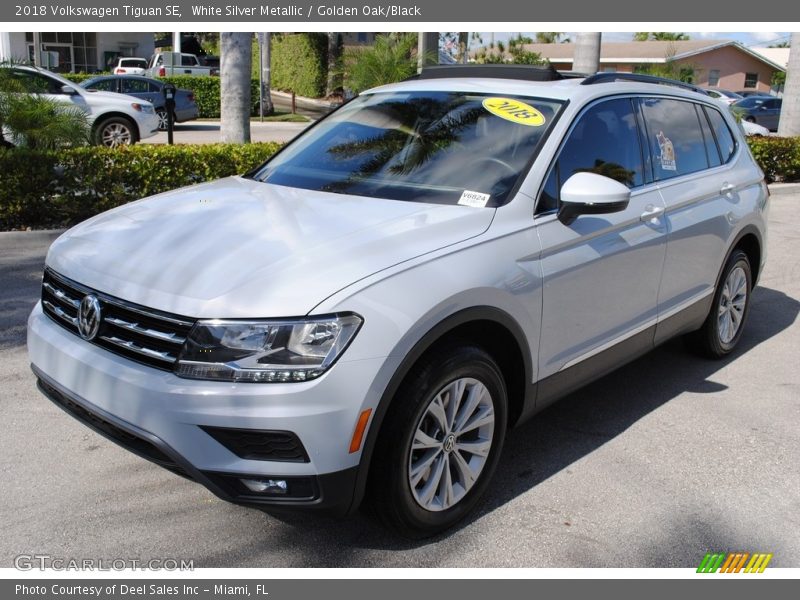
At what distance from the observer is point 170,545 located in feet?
10.8

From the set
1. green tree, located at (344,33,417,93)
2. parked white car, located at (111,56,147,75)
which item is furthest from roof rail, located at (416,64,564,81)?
parked white car, located at (111,56,147,75)

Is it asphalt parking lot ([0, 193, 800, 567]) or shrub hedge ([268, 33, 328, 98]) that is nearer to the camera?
asphalt parking lot ([0, 193, 800, 567])

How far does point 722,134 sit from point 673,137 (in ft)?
2.83

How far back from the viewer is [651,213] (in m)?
4.35

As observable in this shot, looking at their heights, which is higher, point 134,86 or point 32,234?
point 134,86

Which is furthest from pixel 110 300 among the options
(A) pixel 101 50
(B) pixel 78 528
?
(A) pixel 101 50

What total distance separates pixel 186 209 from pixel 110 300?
73 centimetres

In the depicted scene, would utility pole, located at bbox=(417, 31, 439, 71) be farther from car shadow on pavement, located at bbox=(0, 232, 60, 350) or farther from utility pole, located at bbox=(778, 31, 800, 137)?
utility pole, located at bbox=(778, 31, 800, 137)

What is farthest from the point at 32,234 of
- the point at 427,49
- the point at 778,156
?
the point at 778,156

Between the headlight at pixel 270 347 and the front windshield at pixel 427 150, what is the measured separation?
1.11 metres

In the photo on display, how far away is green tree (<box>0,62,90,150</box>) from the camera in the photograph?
8.93 meters

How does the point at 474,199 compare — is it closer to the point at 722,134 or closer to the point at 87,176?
the point at 722,134
